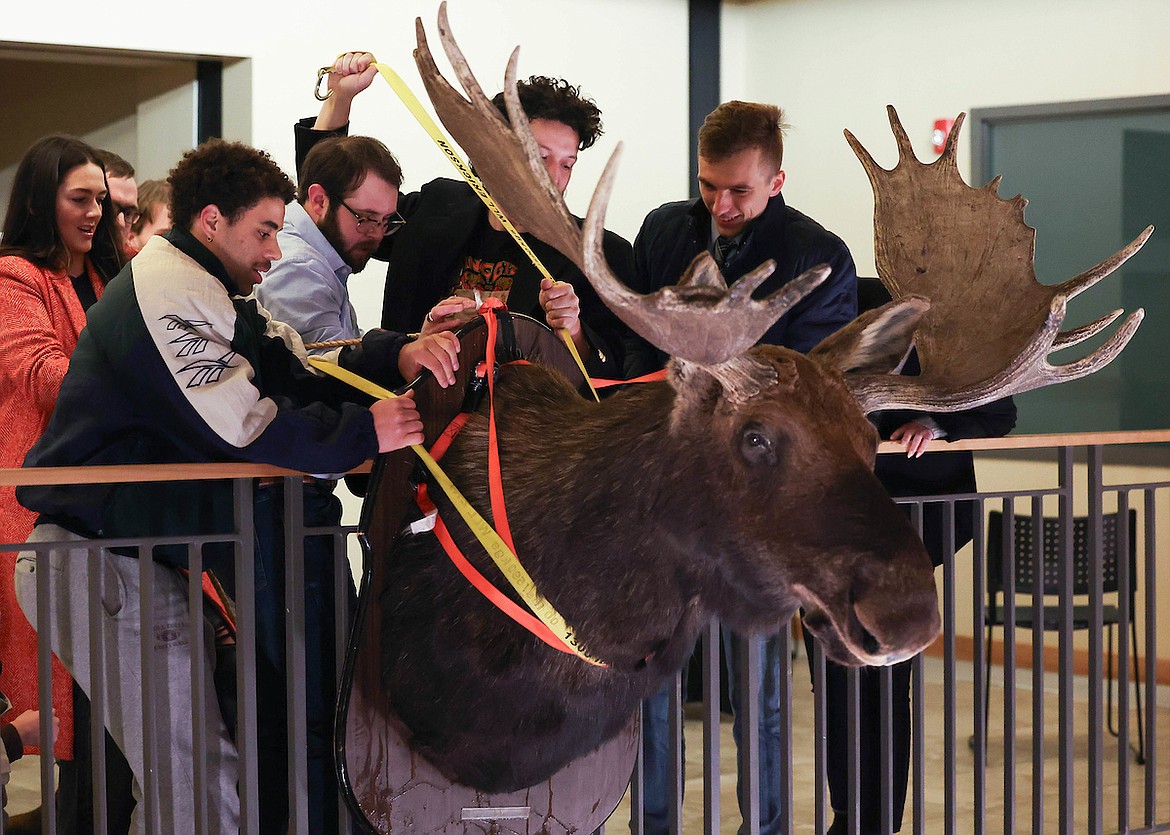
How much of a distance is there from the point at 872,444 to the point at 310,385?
1024 mm

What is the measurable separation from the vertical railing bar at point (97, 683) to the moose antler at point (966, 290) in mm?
1263

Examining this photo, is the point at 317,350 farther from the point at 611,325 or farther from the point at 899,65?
the point at 899,65

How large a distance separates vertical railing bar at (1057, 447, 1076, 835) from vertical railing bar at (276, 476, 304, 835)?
1.75 metres

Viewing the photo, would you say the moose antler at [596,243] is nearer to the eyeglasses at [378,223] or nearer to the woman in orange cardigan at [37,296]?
the eyeglasses at [378,223]

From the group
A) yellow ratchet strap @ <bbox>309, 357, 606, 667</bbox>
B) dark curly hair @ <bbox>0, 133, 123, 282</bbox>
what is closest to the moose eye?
yellow ratchet strap @ <bbox>309, 357, 606, 667</bbox>

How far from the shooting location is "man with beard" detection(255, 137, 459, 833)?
257 cm

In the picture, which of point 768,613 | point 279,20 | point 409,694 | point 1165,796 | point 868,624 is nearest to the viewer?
point 868,624

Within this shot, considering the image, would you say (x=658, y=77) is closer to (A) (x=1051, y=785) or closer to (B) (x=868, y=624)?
(A) (x=1051, y=785)

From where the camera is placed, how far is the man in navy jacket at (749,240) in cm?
314

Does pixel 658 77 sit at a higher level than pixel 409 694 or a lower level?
higher

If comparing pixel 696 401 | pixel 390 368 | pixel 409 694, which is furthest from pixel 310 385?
pixel 696 401

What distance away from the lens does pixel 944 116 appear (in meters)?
Answer: 6.43

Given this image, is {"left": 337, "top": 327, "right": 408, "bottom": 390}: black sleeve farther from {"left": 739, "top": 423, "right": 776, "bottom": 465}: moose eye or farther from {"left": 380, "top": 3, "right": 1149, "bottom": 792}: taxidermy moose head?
{"left": 739, "top": 423, "right": 776, "bottom": 465}: moose eye

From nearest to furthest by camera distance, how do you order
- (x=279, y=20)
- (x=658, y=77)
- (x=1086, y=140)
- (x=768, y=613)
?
(x=768, y=613)
(x=279, y=20)
(x=1086, y=140)
(x=658, y=77)
